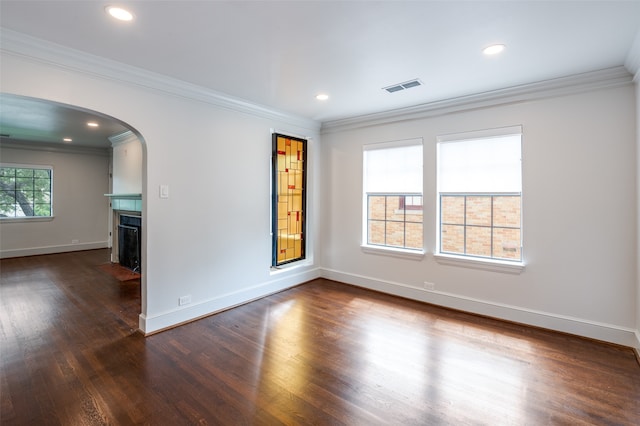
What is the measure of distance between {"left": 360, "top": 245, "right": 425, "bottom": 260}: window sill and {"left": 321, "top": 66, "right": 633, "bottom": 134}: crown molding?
6.18 feet

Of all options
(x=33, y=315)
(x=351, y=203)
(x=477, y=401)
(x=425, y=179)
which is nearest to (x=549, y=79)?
(x=425, y=179)

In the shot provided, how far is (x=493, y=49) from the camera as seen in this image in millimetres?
2551

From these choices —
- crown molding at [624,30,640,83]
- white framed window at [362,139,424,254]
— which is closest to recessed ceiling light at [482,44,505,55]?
crown molding at [624,30,640,83]

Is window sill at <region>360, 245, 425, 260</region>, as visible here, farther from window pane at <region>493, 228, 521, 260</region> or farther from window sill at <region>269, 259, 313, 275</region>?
window sill at <region>269, 259, 313, 275</region>

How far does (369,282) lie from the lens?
4.76 meters

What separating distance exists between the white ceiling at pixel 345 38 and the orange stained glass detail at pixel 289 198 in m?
1.54

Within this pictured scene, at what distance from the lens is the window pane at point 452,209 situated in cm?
392

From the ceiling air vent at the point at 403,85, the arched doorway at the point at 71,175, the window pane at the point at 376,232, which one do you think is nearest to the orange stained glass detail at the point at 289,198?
the window pane at the point at 376,232

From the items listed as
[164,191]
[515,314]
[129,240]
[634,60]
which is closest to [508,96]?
[634,60]

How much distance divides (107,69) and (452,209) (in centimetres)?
413

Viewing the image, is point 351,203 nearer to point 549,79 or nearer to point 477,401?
point 549,79

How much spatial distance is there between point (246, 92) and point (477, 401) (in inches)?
148

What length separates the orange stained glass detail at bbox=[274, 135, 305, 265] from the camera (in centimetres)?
478

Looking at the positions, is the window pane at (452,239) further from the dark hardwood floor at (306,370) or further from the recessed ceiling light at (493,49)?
the recessed ceiling light at (493,49)
